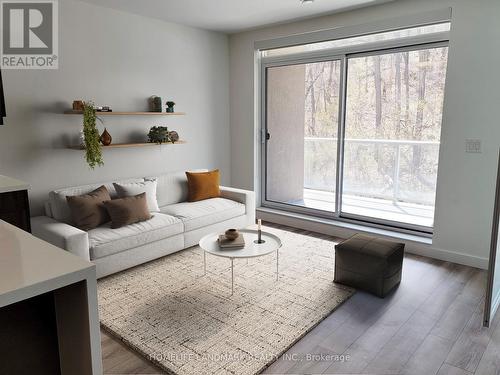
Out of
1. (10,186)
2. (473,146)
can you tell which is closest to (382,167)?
(473,146)

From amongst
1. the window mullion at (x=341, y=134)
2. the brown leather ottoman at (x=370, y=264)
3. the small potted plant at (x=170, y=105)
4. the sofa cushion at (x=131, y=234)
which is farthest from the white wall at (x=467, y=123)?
the sofa cushion at (x=131, y=234)

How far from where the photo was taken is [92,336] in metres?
1.24

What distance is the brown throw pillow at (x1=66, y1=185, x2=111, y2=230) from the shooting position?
350cm

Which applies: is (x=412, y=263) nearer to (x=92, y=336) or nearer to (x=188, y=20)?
(x=92, y=336)

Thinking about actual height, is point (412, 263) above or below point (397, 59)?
below

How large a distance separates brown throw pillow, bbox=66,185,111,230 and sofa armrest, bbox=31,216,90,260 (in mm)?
151

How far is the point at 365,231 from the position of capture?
176 inches

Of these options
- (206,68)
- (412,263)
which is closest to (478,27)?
(412,263)

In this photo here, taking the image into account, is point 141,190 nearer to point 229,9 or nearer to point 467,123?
point 229,9

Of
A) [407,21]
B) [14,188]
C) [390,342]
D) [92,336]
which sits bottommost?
[390,342]

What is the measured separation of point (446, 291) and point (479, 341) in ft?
2.47

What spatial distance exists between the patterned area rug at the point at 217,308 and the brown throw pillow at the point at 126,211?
18.4 inches

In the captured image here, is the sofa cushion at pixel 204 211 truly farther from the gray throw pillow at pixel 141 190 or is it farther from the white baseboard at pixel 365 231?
the white baseboard at pixel 365 231

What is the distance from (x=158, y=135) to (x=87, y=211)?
52.6 inches
